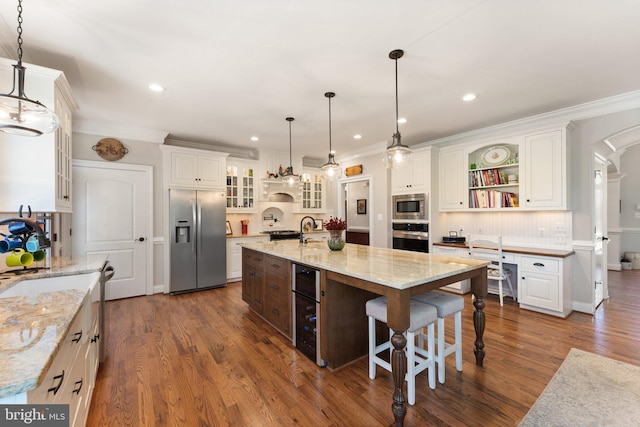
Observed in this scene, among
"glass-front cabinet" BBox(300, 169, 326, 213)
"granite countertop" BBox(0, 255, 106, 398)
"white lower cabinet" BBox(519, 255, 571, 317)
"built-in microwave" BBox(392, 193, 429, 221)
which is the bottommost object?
"white lower cabinet" BBox(519, 255, 571, 317)

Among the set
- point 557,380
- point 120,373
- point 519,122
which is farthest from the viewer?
point 519,122

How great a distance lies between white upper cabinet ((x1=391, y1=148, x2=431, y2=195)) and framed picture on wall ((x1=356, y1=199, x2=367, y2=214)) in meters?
0.73

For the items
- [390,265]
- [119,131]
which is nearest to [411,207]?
[390,265]

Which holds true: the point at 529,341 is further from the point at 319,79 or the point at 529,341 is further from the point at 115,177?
the point at 115,177

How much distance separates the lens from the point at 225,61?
7.97ft

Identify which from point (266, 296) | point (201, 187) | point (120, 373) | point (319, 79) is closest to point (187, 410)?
point (120, 373)

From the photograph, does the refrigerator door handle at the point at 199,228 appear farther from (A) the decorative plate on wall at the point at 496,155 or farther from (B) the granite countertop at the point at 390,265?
(A) the decorative plate on wall at the point at 496,155

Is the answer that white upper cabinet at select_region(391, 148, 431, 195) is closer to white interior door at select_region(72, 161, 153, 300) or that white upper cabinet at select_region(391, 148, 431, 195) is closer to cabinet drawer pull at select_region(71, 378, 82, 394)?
white interior door at select_region(72, 161, 153, 300)

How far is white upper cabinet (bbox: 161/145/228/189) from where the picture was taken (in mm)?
4562

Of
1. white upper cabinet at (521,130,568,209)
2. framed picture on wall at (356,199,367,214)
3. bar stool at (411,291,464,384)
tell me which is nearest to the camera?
bar stool at (411,291,464,384)

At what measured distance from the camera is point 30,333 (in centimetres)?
103

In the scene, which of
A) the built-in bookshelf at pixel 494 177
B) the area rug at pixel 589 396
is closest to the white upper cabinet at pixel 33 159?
the area rug at pixel 589 396

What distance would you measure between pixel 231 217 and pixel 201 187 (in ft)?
3.31

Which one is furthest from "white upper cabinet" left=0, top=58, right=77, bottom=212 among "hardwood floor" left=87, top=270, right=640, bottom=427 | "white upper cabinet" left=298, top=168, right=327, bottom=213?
"white upper cabinet" left=298, top=168, right=327, bottom=213
